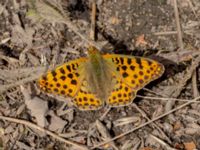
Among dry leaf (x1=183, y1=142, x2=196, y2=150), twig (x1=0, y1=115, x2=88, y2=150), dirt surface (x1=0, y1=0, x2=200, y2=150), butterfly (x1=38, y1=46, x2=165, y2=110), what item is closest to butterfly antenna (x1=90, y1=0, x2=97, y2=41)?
dirt surface (x1=0, y1=0, x2=200, y2=150)

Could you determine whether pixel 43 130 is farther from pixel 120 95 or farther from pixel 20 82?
pixel 120 95

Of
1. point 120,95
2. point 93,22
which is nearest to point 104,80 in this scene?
point 120,95

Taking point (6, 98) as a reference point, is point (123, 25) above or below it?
above

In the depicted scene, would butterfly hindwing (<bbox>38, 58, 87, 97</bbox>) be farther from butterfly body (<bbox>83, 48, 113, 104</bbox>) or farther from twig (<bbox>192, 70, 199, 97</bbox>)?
twig (<bbox>192, 70, 199, 97</bbox>)

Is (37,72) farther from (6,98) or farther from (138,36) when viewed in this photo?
(138,36)

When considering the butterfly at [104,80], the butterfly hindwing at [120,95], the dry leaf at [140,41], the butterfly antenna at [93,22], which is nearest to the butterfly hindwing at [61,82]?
the butterfly at [104,80]

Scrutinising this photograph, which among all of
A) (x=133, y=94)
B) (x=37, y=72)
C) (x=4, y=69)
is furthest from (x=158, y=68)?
(x=4, y=69)
